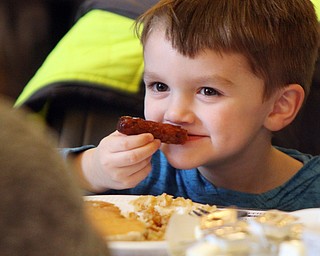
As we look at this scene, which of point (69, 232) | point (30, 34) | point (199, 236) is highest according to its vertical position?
point (69, 232)

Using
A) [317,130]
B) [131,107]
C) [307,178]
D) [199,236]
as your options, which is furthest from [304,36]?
[199,236]

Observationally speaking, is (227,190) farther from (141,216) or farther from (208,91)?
(141,216)

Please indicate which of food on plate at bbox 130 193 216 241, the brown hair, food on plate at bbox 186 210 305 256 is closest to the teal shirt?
the brown hair

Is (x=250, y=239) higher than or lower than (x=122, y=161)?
higher

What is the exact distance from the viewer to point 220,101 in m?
1.07

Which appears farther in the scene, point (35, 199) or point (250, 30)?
point (250, 30)

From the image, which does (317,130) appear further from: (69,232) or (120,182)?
(69,232)

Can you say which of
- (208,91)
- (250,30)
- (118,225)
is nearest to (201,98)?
(208,91)

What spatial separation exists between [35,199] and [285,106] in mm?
899

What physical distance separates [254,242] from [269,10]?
0.65m

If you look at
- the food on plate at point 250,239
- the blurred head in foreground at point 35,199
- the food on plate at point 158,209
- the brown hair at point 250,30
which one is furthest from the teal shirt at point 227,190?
the blurred head in foreground at point 35,199

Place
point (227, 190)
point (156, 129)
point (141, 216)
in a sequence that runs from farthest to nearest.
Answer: point (227, 190) → point (156, 129) → point (141, 216)

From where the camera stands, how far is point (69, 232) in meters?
0.34

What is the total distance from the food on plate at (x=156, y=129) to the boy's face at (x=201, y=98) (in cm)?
3
